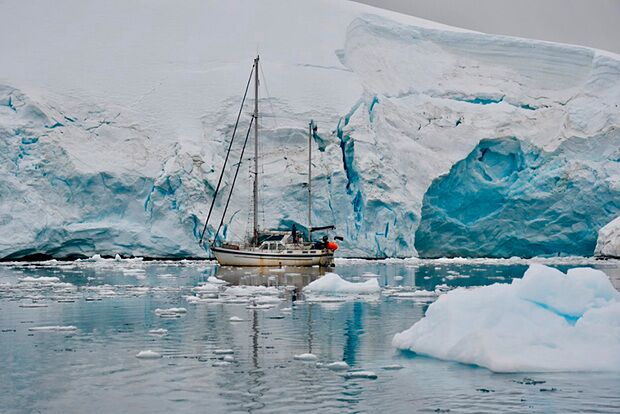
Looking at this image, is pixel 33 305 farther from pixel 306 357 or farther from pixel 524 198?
pixel 524 198

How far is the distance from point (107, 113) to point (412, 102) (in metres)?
9.61

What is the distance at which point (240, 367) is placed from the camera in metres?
6.46

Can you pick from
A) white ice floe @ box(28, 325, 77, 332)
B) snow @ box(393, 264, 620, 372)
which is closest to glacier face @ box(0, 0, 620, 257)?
white ice floe @ box(28, 325, 77, 332)

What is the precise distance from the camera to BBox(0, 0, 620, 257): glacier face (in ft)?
73.2

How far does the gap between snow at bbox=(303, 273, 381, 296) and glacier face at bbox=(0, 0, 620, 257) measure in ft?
31.8

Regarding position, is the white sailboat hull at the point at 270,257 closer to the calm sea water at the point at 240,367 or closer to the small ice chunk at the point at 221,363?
the calm sea water at the point at 240,367

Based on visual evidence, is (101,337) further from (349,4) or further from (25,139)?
(349,4)

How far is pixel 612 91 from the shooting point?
27.2m

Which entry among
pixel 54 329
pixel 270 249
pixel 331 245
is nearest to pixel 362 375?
pixel 54 329

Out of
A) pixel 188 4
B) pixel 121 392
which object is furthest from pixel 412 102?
pixel 121 392

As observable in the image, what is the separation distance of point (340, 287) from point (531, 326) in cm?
673

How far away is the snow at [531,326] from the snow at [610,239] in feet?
60.2

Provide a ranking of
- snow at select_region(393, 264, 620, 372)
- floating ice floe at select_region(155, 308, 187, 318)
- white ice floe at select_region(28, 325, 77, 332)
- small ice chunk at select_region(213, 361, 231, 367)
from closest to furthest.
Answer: snow at select_region(393, 264, 620, 372) → small ice chunk at select_region(213, 361, 231, 367) → white ice floe at select_region(28, 325, 77, 332) → floating ice floe at select_region(155, 308, 187, 318)

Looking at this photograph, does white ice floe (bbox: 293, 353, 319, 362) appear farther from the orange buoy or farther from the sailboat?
the orange buoy
